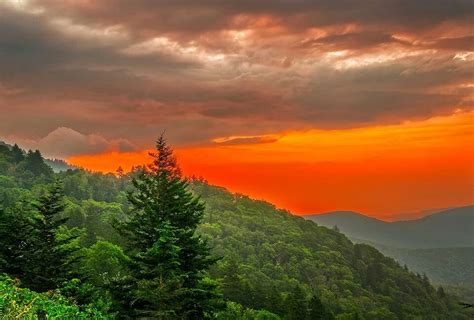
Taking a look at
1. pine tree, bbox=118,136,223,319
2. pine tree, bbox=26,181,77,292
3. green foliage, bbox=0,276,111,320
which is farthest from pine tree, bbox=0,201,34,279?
green foliage, bbox=0,276,111,320

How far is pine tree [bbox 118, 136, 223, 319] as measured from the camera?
2509 centimetres

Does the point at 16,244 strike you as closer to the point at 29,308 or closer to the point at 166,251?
the point at 166,251

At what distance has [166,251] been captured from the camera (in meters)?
26.0

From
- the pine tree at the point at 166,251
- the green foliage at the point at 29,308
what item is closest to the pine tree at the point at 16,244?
the pine tree at the point at 166,251

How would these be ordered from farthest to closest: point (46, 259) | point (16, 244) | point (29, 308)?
point (16, 244), point (46, 259), point (29, 308)

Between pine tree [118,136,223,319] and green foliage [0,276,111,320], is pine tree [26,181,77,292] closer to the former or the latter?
pine tree [118,136,223,319]

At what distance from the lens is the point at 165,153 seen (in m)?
33.8

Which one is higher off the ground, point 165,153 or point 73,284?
point 165,153

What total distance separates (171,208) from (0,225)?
40.7ft

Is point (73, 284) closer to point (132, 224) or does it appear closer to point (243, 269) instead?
point (132, 224)

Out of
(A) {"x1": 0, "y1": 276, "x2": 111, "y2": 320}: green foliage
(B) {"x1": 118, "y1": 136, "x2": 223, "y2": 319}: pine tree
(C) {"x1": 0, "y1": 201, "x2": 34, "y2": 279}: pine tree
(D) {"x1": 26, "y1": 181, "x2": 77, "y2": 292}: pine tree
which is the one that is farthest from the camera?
(C) {"x1": 0, "y1": 201, "x2": 34, "y2": 279}: pine tree

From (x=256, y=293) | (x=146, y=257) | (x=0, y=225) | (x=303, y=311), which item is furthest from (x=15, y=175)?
(x=146, y=257)

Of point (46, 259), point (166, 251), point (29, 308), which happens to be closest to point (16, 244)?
point (46, 259)

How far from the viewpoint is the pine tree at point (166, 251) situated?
25.1 meters
